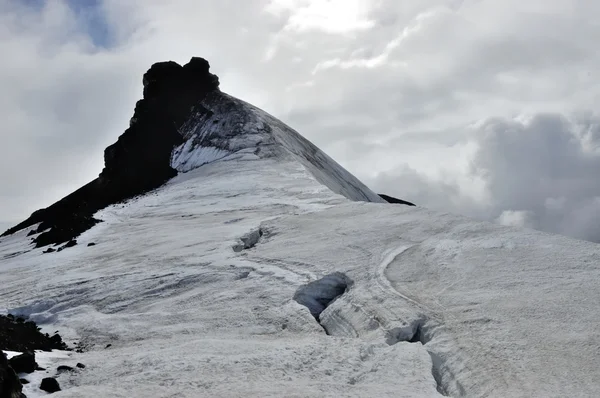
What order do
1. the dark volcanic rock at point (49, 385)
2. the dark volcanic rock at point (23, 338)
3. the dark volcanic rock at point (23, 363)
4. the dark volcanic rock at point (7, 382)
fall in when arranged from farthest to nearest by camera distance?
the dark volcanic rock at point (23, 338), the dark volcanic rock at point (23, 363), the dark volcanic rock at point (49, 385), the dark volcanic rock at point (7, 382)

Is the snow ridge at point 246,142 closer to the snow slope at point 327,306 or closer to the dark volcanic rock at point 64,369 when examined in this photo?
the snow slope at point 327,306

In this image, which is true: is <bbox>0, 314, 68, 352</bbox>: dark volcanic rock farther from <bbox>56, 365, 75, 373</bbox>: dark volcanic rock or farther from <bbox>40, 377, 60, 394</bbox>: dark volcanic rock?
<bbox>40, 377, 60, 394</bbox>: dark volcanic rock

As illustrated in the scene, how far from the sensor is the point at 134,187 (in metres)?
62.0

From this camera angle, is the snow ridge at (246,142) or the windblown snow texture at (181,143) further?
the windblown snow texture at (181,143)

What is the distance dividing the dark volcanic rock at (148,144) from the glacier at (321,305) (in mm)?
22351

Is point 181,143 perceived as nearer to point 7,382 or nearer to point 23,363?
point 23,363

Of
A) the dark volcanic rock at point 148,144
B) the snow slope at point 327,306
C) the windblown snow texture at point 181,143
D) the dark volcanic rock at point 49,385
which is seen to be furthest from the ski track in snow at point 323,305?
the dark volcanic rock at point 148,144

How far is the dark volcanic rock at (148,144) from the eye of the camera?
61875mm

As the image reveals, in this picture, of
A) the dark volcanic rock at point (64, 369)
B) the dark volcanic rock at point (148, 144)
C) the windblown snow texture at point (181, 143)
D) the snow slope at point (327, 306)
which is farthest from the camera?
the dark volcanic rock at point (148, 144)

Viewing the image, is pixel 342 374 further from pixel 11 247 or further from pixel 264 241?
pixel 11 247

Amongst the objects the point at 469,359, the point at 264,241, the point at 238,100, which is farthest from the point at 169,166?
the point at 469,359

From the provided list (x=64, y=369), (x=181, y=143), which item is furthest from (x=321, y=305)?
(x=181, y=143)

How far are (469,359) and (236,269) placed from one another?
12619mm

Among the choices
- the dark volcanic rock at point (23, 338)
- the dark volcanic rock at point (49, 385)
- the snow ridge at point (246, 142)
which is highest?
the snow ridge at point (246, 142)
